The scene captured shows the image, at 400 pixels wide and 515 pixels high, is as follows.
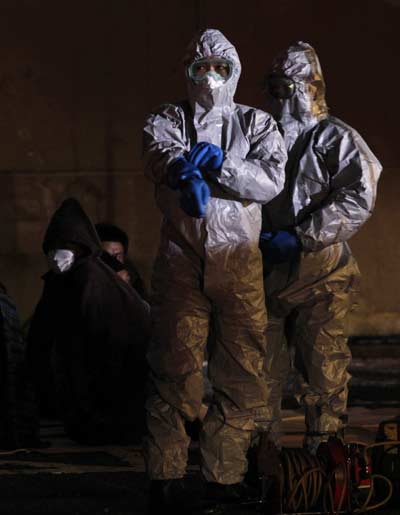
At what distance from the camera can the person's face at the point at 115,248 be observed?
32.0 feet

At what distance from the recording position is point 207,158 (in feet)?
20.8

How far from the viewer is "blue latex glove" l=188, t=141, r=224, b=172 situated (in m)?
6.33

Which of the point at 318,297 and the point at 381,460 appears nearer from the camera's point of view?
the point at 381,460

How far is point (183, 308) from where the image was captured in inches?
252

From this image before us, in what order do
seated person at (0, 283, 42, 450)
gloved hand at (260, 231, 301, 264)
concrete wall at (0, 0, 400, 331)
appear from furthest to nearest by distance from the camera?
concrete wall at (0, 0, 400, 331), seated person at (0, 283, 42, 450), gloved hand at (260, 231, 301, 264)

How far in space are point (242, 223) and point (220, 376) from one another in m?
0.65

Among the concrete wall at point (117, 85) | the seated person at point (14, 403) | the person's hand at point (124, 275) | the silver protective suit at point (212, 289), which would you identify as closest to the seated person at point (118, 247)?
the person's hand at point (124, 275)

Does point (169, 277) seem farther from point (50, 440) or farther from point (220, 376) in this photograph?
point (50, 440)

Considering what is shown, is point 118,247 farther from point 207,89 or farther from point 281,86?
point 207,89

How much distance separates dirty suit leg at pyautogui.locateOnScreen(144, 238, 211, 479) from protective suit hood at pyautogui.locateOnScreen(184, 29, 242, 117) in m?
0.61

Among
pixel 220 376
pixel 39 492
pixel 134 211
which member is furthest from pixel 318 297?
pixel 134 211

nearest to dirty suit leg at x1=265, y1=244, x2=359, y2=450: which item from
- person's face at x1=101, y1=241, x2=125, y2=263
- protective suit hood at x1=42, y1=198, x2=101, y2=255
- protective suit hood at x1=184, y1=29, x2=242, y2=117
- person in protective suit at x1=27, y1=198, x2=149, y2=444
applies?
protective suit hood at x1=184, y1=29, x2=242, y2=117

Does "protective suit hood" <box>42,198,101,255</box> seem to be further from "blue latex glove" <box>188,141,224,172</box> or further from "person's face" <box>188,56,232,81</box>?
"blue latex glove" <box>188,141,224,172</box>

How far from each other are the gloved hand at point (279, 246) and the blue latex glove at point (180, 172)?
864mm
